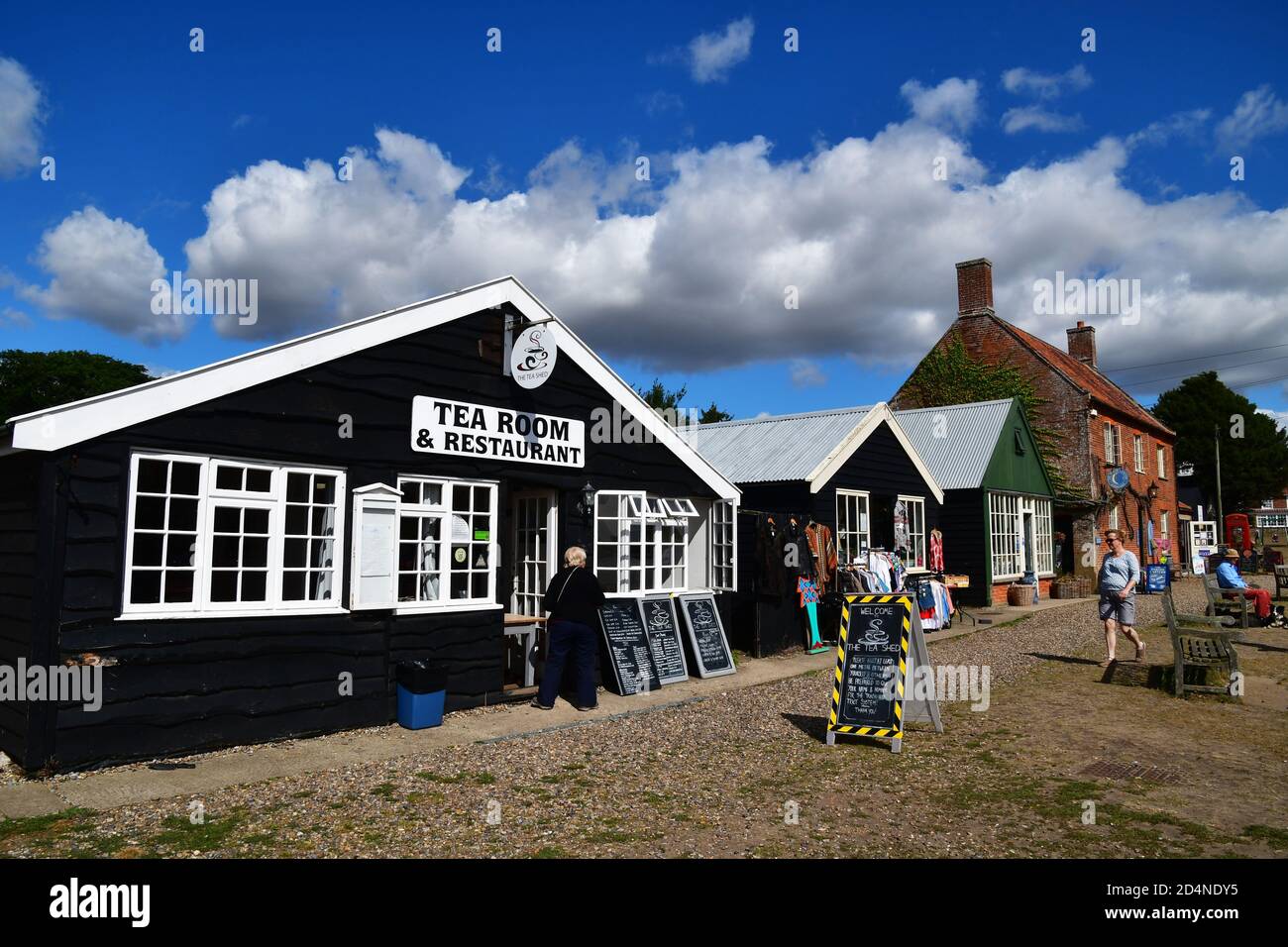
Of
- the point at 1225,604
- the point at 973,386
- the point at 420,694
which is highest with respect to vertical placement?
the point at 973,386

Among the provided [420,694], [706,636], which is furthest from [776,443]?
[420,694]

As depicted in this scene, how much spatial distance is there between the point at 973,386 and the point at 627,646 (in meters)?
23.3

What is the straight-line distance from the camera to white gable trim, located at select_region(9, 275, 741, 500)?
6.80m

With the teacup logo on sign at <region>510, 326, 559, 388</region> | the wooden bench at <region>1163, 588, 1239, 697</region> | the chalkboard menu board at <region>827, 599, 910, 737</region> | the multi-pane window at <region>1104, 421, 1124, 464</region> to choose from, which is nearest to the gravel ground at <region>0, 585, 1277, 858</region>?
the chalkboard menu board at <region>827, 599, 910, 737</region>

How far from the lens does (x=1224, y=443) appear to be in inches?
2083

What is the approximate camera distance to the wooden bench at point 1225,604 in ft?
49.9

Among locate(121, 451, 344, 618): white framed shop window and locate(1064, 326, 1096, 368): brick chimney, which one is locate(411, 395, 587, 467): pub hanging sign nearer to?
locate(121, 451, 344, 618): white framed shop window

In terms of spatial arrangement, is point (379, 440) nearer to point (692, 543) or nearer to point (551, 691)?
Result: point (551, 691)

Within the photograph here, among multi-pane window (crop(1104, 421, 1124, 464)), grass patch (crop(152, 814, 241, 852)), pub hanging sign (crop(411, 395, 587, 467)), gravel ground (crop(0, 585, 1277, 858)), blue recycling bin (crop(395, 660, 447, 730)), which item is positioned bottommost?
gravel ground (crop(0, 585, 1277, 858))

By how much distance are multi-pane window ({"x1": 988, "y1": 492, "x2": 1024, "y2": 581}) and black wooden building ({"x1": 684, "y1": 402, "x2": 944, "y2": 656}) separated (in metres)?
2.29

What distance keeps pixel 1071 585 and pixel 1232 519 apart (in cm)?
1345

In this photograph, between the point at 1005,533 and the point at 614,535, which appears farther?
the point at 1005,533

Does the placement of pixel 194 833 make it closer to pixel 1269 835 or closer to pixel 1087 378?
pixel 1269 835
